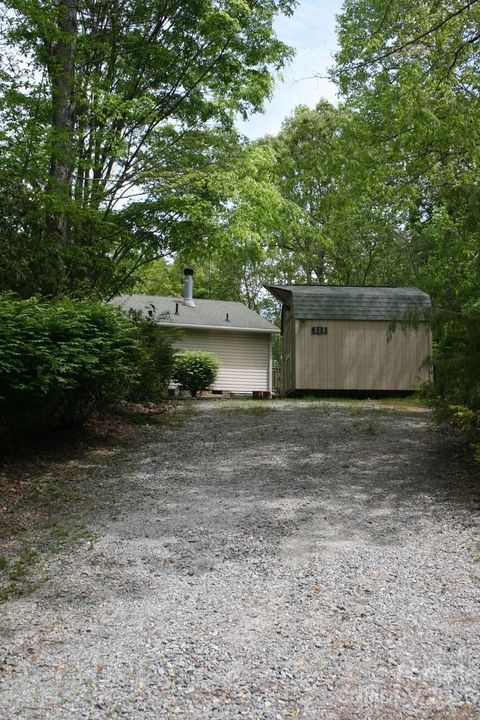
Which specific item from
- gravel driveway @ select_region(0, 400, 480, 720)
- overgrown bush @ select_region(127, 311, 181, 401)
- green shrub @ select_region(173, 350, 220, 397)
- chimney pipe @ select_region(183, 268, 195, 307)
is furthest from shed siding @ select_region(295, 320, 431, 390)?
gravel driveway @ select_region(0, 400, 480, 720)

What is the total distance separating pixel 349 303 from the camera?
16.0m

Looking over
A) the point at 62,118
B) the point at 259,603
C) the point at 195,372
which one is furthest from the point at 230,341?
the point at 259,603

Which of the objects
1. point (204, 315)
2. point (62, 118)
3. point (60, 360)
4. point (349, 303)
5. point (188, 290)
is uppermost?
point (62, 118)

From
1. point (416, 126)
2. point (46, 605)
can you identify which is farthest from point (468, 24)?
point (46, 605)

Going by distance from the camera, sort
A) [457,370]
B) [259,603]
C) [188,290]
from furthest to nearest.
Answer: [188,290] < [457,370] < [259,603]

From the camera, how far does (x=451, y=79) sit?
10258 mm

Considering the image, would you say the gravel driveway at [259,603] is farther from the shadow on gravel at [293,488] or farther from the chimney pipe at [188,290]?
the chimney pipe at [188,290]

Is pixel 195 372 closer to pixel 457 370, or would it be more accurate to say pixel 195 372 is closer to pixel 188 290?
pixel 188 290

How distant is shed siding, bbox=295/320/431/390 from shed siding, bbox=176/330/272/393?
483cm

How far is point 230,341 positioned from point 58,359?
14298mm

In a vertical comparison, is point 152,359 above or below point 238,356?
above

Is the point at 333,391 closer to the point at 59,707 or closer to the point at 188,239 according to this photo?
the point at 188,239

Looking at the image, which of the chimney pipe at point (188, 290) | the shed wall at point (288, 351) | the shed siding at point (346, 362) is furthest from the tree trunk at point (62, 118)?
the chimney pipe at point (188, 290)

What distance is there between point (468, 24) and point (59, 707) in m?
11.1
